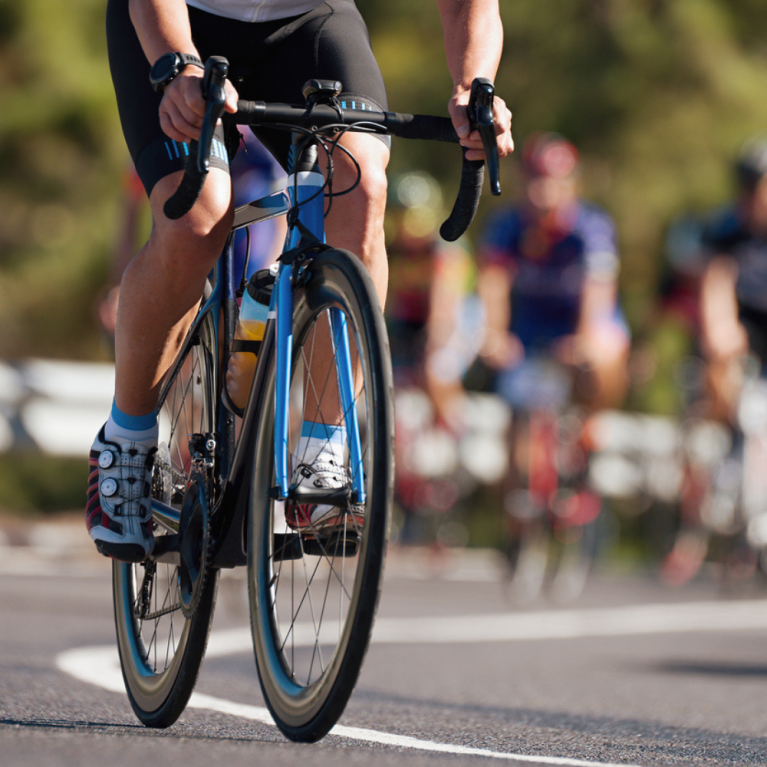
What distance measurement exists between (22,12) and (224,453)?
15752 mm

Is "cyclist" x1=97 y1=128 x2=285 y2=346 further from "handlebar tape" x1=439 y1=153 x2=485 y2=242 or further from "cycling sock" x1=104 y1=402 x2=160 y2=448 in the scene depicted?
"handlebar tape" x1=439 y1=153 x2=485 y2=242

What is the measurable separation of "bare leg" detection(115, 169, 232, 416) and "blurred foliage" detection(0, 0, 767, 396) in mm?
13487

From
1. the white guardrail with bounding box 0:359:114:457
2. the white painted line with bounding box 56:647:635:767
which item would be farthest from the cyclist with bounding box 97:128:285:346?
the white guardrail with bounding box 0:359:114:457

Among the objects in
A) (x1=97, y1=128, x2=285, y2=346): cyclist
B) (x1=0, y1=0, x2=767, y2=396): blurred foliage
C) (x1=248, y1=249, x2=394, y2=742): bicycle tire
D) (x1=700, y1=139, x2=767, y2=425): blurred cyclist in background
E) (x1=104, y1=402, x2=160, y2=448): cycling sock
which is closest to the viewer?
(x1=248, y1=249, x2=394, y2=742): bicycle tire

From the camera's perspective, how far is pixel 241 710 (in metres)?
3.18

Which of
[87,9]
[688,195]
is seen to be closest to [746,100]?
[688,195]

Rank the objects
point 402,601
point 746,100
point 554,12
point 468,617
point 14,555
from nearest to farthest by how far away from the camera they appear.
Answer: point 468,617
point 402,601
point 14,555
point 746,100
point 554,12

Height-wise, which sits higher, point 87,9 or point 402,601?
point 87,9

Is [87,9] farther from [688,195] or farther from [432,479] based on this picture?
[432,479]

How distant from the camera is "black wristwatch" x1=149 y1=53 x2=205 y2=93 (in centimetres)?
270

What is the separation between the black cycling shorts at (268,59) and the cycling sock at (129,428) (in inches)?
19.9

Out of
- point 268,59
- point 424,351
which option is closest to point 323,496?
point 268,59

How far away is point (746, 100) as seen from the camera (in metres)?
17.3

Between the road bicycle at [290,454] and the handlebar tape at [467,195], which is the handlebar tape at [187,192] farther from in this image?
the handlebar tape at [467,195]
